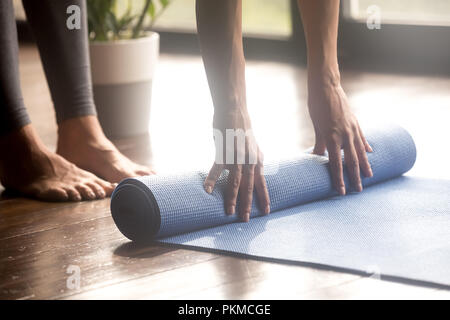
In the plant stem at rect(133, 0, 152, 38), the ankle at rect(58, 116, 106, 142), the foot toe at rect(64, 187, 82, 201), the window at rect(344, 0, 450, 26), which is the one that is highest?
the plant stem at rect(133, 0, 152, 38)

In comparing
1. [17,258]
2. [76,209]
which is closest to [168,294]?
[17,258]

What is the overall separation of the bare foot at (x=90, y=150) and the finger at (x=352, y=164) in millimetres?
509

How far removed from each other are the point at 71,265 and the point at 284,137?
3.45 ft

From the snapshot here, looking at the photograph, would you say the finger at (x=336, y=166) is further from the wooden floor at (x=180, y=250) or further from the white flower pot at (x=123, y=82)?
the white flower pot at (x=123, y=82)

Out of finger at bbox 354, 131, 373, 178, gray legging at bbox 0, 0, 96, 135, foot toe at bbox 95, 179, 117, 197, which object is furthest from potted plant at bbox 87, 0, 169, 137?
finger at bbox 354, 131, 373, 178

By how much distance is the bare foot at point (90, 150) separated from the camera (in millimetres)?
2010

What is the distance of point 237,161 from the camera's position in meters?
1.51

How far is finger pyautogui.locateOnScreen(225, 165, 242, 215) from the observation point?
153 cm

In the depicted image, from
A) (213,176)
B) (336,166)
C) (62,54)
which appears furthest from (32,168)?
(336,166)

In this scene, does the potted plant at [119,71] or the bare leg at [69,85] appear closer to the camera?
the bare leg at [69,85]

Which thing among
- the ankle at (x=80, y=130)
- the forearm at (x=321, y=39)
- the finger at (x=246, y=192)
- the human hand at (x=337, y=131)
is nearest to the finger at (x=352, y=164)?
the human hand at (x=337, y=131)

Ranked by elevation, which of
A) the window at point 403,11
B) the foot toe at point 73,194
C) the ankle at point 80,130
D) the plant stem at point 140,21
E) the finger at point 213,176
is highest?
the plant stem at point 140,21

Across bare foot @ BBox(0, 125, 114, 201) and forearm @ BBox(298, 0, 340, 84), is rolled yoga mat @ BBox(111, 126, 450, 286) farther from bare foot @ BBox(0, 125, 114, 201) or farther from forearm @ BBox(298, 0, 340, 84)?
bare foot @ BBox(0, 125, 114, 201)

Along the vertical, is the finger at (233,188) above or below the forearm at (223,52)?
below
